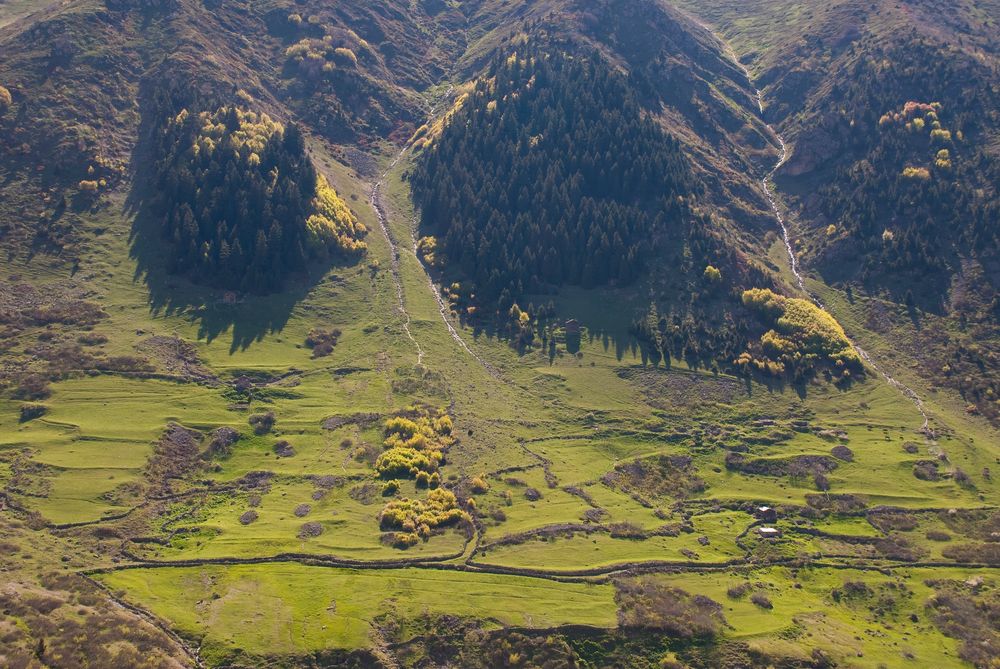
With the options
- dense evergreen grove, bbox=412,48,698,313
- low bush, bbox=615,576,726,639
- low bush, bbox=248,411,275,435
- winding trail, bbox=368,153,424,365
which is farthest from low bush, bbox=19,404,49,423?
A: low bush, bbox=615,576,726,639

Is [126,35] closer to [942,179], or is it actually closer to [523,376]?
[523,376]

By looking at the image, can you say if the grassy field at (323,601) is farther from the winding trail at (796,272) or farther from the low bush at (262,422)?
the winding trail at (796,272)

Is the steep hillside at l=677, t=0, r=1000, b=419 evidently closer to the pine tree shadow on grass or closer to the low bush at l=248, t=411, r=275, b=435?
the low bush at l=248, t=411, r=275, b=435

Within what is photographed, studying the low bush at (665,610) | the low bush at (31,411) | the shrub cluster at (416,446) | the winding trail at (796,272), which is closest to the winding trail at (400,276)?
the shrub cluster at (416,446)

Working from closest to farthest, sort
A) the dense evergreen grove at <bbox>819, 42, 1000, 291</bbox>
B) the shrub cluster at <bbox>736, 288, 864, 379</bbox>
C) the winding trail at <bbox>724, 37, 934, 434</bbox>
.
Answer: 1. the winding trail at <bbox>724, 37, 934, 434</bbox>
2. the shrub cluster at <bbox>736, 288, 864, 379</bbox>
3. the dense evergreen grove at <bbox>819, 42, 1000, 291</bbox>

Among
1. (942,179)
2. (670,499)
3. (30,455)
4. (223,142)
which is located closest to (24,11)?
(223,142)

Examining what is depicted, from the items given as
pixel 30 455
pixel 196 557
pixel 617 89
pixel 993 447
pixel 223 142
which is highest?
pixel 617 89
